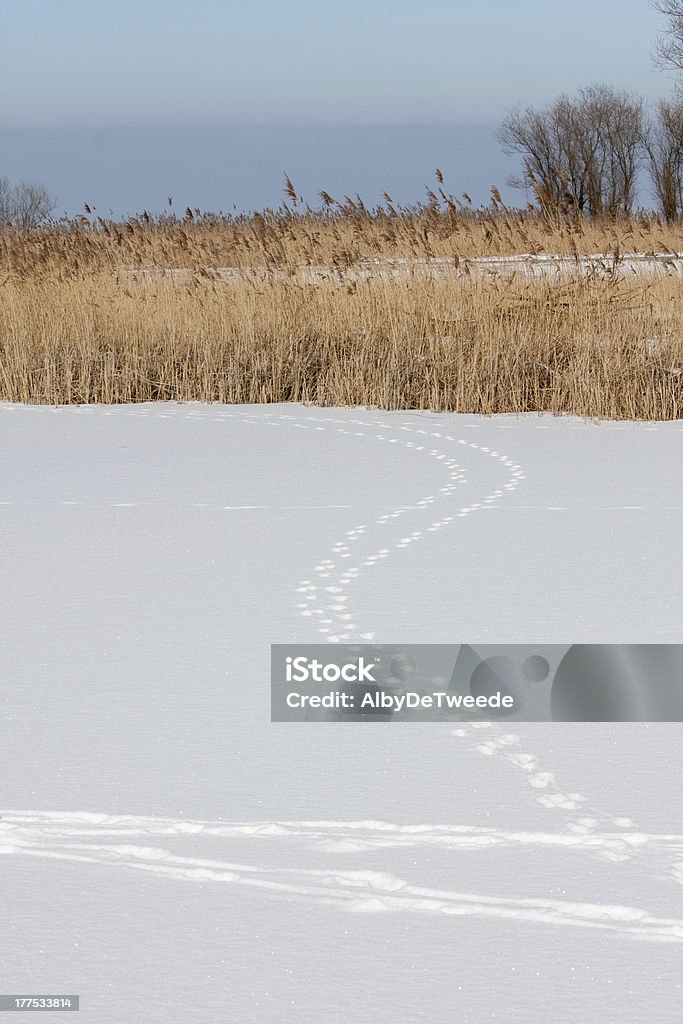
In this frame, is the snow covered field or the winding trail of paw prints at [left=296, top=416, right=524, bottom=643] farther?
the winding trail of paw prints at [left=296, top=416, right=524, bottom=643]

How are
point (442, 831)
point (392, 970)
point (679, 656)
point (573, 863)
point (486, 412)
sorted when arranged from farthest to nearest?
1. point (486, 412)
2. point (679, 656)
3. point (442, 831)
4. point (573, 863)
5. point (392, 970)

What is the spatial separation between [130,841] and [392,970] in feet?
2.00

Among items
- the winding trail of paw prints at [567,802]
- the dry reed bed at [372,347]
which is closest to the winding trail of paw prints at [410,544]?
the winding trail of paw prints at [567,802]

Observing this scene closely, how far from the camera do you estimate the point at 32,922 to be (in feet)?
7.03

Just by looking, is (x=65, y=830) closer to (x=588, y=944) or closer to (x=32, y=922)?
(x=32, y=922)

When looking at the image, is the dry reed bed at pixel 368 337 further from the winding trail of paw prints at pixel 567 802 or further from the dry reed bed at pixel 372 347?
the winding trail of paw prints at pixel 567 802

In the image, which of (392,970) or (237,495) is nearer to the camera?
(392,970)

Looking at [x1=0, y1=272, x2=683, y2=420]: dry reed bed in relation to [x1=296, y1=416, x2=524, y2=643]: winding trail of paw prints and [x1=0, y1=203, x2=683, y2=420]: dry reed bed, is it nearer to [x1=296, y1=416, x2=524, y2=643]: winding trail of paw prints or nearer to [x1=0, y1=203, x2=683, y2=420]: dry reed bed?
[x1=0, y1=203, x2=683, y2=420]: dry reed bed

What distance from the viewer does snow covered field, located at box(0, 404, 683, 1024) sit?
6.52ft

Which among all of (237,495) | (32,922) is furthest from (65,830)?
(237,495)

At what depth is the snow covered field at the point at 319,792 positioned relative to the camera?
199cm

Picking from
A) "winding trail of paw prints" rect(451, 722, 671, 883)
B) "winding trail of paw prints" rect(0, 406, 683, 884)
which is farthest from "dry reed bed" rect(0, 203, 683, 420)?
"winding trail of paw prints" rect(451, 722, 671, 883)

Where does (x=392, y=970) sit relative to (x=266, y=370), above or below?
below

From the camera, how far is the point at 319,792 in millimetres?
2684
